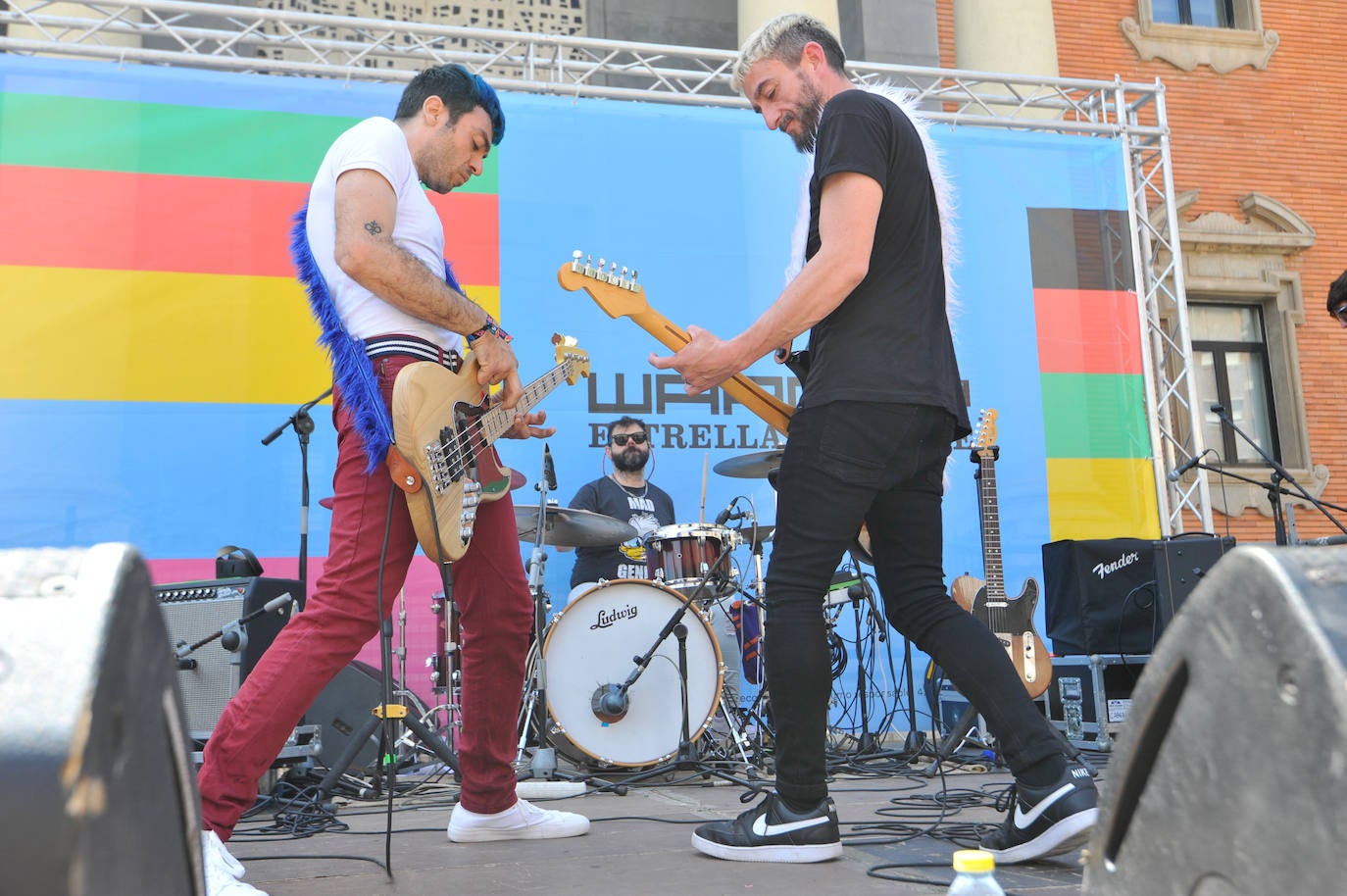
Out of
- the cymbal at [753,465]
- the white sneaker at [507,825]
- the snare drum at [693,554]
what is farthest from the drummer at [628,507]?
the white sneaker at [507,825]

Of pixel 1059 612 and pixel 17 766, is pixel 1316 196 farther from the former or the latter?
pixel 17 766

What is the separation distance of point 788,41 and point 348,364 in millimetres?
1410

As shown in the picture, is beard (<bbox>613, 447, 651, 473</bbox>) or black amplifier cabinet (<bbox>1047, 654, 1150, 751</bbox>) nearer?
black amplifier cabinet (<bbox>1047, 654, 1150, 751</bbox>)

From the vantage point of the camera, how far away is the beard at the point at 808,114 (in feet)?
9.70

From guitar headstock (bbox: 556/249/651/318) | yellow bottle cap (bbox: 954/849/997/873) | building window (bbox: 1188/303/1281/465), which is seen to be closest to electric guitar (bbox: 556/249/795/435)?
guitar headstock (bbox: 556/249/651/318)

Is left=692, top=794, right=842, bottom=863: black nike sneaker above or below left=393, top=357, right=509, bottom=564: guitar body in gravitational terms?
below

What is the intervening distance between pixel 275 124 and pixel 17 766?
675cm

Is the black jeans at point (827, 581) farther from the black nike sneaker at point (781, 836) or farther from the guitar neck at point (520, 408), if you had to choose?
the guitar neck at point (520, 408)

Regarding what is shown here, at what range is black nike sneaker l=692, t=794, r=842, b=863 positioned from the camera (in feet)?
8.41

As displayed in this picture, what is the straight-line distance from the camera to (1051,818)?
242cm

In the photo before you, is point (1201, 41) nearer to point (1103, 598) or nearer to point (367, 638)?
point (1103, 598)

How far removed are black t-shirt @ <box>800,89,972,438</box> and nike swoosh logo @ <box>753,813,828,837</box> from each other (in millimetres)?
967

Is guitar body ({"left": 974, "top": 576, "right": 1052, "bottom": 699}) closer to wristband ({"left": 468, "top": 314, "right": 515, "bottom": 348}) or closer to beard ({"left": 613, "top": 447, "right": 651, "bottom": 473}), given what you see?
beard ({"left": 613, "top": 447, "right": 651, "bottom": 473})

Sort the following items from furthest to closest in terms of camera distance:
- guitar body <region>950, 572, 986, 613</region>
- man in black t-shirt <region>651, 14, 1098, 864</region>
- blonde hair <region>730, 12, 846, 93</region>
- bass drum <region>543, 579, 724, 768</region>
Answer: guitar body <region>950, 572, 986, 613</region>
bass drum <region>543, 579, 724, 768</region>
blonde hair <region>730, 12, 846, 93</region>
man in black t-shirt <region>651, 14, 1098, 864</region>
